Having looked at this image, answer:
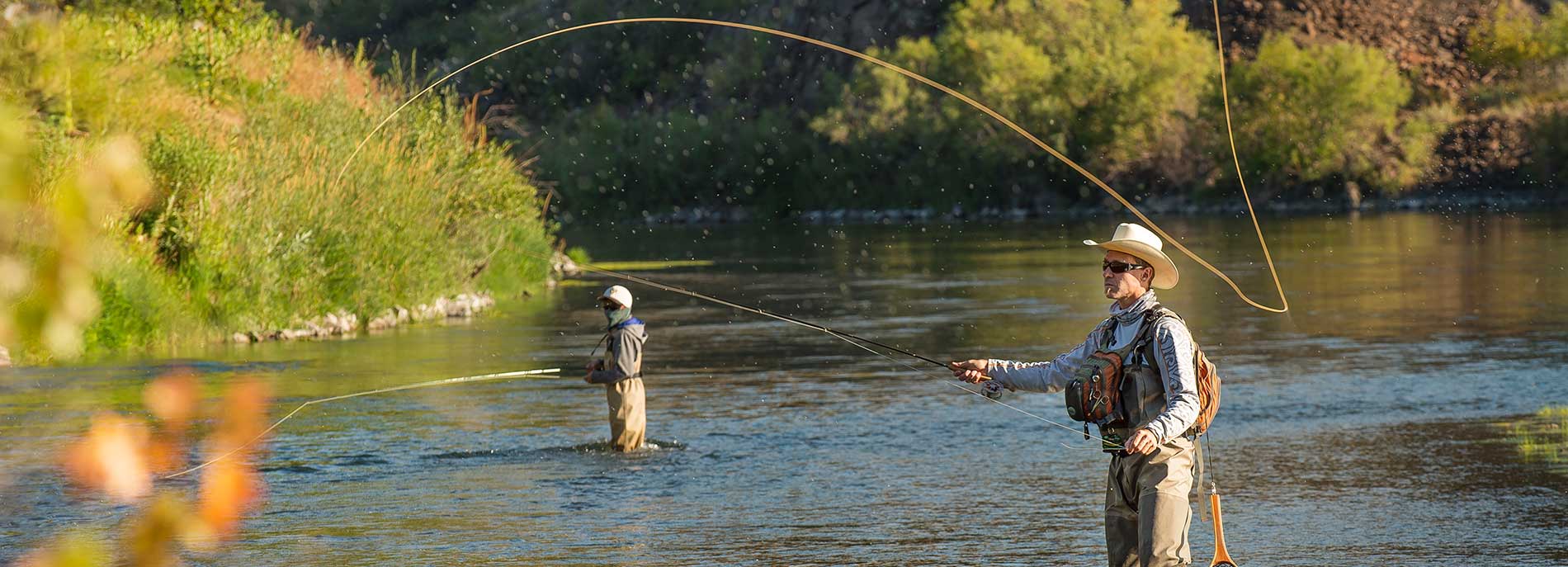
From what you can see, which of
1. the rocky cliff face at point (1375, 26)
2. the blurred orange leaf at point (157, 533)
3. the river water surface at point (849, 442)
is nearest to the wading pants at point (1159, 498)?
the river water surface at point (849, 442)

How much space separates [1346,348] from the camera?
21.2 meters

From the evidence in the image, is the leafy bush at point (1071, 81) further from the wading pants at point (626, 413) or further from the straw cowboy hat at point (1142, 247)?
the straw cowboy hat at point (1142, 247)

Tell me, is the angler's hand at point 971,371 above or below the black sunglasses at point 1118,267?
below

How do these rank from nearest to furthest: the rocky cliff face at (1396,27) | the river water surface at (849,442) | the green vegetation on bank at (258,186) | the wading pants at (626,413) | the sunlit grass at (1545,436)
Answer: the river water surface at (849,442) < the sunlit grass at (1545,436) < the wading pants at (626,413) < the green vegetation on bank at (258,186) < the rocky cliff face at (1396,27)

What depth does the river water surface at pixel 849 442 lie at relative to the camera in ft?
33.8

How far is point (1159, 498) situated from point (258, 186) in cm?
2040

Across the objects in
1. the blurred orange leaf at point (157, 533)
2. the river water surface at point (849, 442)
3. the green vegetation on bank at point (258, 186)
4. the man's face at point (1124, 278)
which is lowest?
the river water surface at point (849, 442)

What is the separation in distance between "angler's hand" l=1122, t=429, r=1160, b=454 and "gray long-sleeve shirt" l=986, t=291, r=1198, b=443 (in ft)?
0.09

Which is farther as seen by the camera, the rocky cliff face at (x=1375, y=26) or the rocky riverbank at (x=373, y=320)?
the rocky cliff face at (x=1375, y=26)

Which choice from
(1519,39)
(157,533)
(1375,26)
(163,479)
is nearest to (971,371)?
(157,533)

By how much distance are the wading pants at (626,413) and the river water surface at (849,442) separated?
159 mm

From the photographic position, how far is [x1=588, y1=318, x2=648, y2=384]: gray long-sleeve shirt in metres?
13.1

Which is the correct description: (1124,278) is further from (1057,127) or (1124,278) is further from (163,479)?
(1057,127)

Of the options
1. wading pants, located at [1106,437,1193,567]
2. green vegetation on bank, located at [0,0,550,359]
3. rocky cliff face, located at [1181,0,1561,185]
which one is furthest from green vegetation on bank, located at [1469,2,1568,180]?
wading pants, located at [1106,437,1193,567]
